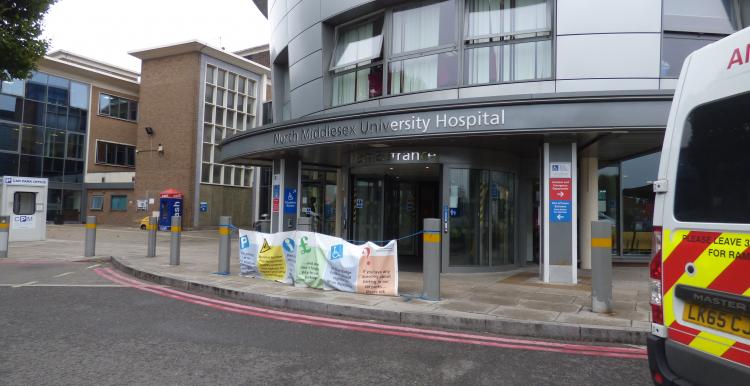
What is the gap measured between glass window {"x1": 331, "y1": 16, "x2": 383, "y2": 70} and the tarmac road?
7187 mm

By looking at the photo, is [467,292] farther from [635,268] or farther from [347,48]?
[347,48]

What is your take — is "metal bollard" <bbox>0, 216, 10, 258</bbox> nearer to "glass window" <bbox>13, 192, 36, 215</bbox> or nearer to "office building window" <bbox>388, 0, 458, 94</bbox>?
"glass window" <bbox>13, 192, 36, 215</bbox>

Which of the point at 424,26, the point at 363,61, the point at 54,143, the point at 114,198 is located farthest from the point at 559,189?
the point at 54,143

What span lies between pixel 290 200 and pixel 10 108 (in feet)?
100

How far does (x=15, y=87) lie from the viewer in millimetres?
33688

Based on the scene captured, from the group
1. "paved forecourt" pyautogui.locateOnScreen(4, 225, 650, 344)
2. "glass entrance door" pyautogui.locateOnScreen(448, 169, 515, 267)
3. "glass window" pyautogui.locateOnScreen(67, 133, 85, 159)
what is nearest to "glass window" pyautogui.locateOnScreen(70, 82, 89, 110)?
"glass window" pyautogui.locateOnScreen(67, 133, 85, 159)

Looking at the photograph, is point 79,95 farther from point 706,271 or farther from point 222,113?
point 706,271

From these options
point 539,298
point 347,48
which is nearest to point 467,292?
point 539,298

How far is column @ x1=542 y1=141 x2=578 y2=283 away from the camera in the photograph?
9609mm

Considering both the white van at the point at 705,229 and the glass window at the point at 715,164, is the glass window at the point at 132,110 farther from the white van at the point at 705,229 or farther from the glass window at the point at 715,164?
the glass window at the point at 715,164

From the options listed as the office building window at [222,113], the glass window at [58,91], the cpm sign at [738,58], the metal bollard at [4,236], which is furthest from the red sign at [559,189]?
the glass window at [58,91]

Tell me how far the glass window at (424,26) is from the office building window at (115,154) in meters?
33.9

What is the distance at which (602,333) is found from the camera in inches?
231

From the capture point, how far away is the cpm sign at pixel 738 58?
2.70 metres
